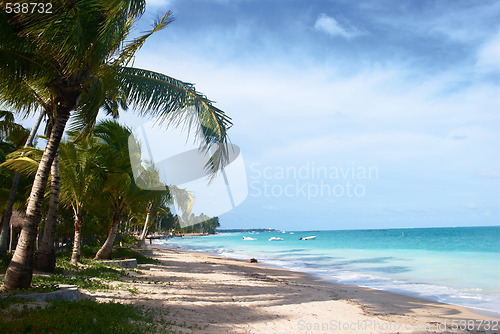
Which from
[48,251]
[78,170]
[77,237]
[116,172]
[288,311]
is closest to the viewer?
[288,311]

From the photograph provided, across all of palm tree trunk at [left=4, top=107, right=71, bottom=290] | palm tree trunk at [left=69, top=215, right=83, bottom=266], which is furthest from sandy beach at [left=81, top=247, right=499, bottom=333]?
palm tree trunk at [left=69, top=215, right=83, bottom=266]

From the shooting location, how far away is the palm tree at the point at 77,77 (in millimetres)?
6016

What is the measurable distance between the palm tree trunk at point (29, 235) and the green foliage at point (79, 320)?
4.32ft

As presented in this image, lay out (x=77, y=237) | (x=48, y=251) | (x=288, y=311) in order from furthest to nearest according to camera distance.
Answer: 1. (x=77, y=237)
2. (x=48, y=251)
3. (x=288, y=311)

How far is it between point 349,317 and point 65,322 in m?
6.12

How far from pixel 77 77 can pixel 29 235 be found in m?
3.09

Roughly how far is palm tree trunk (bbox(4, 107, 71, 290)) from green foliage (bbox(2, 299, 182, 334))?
1.32m

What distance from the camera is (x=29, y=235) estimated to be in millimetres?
6570

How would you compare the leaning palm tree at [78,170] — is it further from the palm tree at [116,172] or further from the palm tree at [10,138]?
the palm tree at [10,138]

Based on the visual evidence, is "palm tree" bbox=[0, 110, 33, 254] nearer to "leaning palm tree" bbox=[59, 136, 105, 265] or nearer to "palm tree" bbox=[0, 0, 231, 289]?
"leaning palm tree" bbox=[59, 136, 105, 265]

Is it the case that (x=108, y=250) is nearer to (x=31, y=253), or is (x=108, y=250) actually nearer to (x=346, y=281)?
(x=31, y=253)

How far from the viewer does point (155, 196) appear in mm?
15164

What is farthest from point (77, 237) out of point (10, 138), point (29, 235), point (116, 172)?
point (10, 138)

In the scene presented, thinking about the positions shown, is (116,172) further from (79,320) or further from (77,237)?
(79,320)
